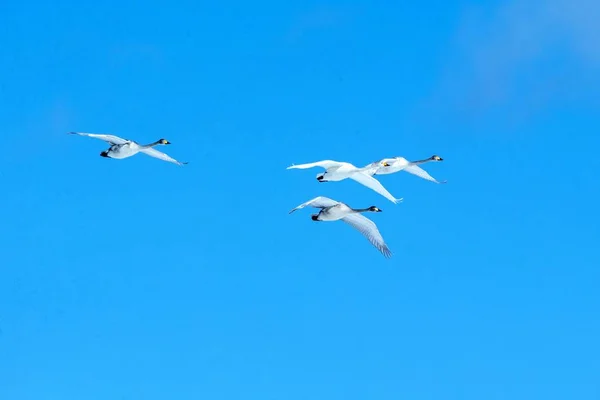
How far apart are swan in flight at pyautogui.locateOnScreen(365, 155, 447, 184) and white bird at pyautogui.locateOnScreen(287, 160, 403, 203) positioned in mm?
13

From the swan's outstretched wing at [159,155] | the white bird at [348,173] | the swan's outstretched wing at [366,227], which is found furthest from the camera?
the swan's outstretched wing at [159,155]

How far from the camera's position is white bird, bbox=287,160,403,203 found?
3478cm

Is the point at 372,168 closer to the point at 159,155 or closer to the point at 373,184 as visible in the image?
the point at 373,184

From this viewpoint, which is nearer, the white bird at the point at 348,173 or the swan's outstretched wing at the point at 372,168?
the white bird at the point at 348,173

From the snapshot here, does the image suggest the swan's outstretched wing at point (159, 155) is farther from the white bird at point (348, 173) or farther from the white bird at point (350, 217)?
the white bird at point (350, 217)

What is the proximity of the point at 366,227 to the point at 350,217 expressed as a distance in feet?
1.82

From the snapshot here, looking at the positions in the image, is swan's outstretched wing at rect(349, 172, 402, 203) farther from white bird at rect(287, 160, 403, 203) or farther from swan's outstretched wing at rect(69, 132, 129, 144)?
swan's outstretched wing at rect(69, 132, 129, 144)

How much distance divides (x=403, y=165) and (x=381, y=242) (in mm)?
4924

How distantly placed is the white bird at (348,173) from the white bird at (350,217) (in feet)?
3.83

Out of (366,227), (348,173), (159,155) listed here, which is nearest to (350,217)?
(366,227)

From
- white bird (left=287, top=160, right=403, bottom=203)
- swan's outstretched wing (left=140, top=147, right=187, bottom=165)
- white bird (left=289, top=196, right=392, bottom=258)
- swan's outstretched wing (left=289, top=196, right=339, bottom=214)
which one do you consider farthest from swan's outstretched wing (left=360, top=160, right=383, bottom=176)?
swan's outstretched wing (left=140, top=147, right=187, bottom=165)

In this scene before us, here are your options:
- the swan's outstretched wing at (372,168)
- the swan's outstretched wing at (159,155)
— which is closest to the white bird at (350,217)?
the swan's outstretched wing at (372,168)

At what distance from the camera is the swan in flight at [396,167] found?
36.6m

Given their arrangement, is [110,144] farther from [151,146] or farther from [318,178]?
[318,178]
